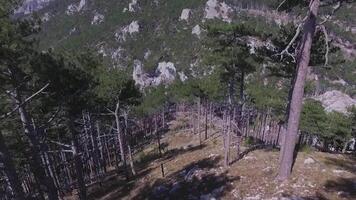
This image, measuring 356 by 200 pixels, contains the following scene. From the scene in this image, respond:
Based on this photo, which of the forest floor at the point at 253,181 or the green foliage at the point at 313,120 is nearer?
the forest floor at the point at 253,181

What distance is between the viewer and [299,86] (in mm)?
13352

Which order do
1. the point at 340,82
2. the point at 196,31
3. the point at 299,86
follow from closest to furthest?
the point at 299,86
the point at 340,82
the point at 196,31

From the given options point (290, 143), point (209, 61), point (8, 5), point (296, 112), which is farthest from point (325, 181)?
point (209, 61)

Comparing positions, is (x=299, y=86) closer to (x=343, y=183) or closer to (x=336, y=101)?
(x=343, y=183)

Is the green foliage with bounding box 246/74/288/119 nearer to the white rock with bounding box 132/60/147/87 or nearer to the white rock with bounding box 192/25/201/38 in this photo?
the white rock with bounding box 132/60/147/87

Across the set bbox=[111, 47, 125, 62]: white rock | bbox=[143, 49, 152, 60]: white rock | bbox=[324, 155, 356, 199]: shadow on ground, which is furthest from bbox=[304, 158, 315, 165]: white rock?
bbox=[143, 49, 152, 60]: white rock

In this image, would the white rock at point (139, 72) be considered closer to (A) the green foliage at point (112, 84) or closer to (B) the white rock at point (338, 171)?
(A) the green foliage at point (112, 84)

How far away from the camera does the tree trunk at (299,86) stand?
12961mm

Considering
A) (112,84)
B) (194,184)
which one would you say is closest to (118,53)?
(112,84)

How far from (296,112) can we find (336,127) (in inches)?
1264

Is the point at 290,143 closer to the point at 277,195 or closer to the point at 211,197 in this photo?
the point at 277,195

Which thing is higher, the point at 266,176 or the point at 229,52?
the point at 229,52

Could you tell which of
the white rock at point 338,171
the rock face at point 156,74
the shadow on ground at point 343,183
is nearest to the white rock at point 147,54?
the rock face at point 156,74

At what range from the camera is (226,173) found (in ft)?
55.2
